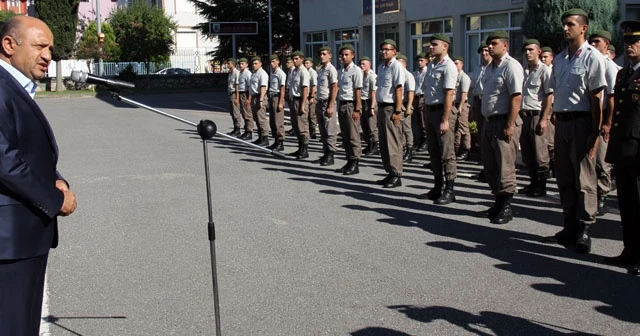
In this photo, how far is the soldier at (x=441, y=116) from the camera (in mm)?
8805

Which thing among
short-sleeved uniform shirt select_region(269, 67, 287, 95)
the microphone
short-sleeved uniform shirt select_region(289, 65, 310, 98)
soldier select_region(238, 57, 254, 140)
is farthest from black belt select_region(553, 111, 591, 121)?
soldier select_region(238, 57, 254, 140)

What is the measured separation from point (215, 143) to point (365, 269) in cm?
1060

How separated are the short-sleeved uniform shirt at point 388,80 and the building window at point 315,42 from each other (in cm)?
2122

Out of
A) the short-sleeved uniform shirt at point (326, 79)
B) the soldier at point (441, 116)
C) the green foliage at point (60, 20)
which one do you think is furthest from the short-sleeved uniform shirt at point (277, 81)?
the green foliage at point (60, 20)

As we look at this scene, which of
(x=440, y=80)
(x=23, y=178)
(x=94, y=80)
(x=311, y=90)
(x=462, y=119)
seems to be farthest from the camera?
(x=311, y=90)

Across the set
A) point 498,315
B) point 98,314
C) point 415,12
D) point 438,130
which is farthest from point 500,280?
point 415,12

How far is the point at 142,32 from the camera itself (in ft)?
152

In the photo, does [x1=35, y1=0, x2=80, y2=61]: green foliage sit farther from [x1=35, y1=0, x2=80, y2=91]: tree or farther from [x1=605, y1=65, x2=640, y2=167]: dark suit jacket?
[x1=605, y1=65, x2=640, y2=167]: dark suit jacket

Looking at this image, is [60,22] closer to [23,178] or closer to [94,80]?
[94,80]

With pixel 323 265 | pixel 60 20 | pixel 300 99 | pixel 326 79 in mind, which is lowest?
pixel 323 265

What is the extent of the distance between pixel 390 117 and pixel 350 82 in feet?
5.26

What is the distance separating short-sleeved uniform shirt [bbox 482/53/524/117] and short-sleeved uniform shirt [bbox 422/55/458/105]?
2.92 feet

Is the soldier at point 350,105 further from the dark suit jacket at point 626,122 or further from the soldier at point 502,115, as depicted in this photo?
the dark suit jacket at point 626,122

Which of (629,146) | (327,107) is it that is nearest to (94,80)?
(629,146)
